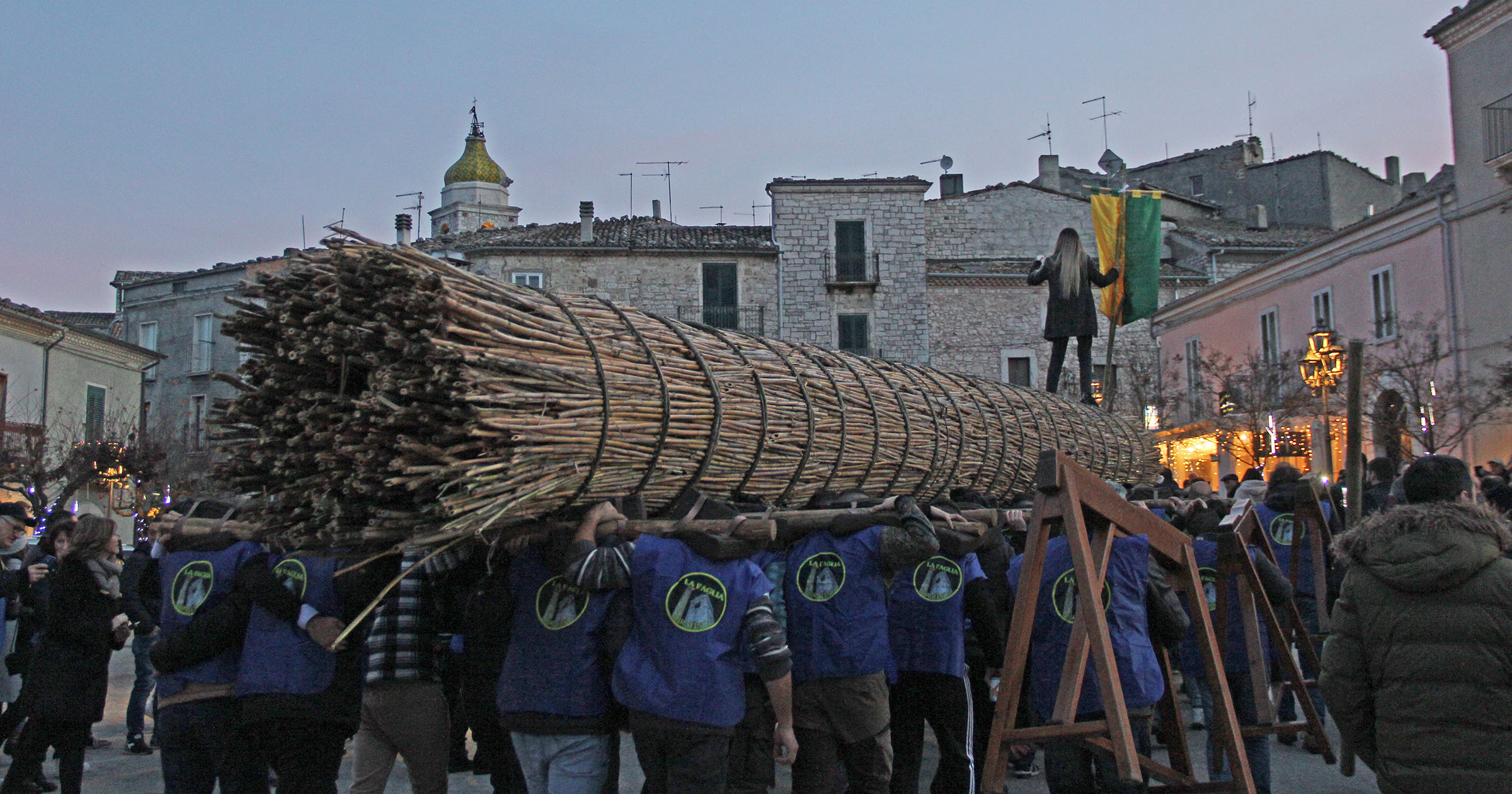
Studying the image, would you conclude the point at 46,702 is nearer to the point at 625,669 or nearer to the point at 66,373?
the point at 625,669

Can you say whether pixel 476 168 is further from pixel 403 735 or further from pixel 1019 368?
pixel 403 735

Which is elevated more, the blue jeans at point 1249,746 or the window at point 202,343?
the window at point 202,343

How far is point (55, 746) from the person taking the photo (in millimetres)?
6344

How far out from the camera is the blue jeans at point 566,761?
4680 mm

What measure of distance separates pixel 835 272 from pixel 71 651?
29.6 meters

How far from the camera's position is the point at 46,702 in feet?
20.4

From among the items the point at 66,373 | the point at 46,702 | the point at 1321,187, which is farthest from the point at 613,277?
the point at 46,702

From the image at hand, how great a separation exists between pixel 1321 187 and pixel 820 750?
39.9m

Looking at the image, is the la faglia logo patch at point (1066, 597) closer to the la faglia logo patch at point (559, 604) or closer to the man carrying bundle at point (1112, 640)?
the man carrying bundle at point (1112, 640)

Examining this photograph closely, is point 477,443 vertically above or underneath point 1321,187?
underneath

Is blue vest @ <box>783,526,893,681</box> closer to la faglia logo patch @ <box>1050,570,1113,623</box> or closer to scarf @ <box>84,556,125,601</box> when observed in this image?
la faglia logo patch @ <box>1050,570,1113,623</box>

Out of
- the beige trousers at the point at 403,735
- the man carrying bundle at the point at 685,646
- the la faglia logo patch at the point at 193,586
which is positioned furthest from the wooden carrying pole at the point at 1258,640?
the la faglia logo patch at the point at 193,586

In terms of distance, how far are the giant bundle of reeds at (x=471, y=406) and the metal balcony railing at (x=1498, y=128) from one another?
2025 centimetres

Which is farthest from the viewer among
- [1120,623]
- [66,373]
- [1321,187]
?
[1321,187]
